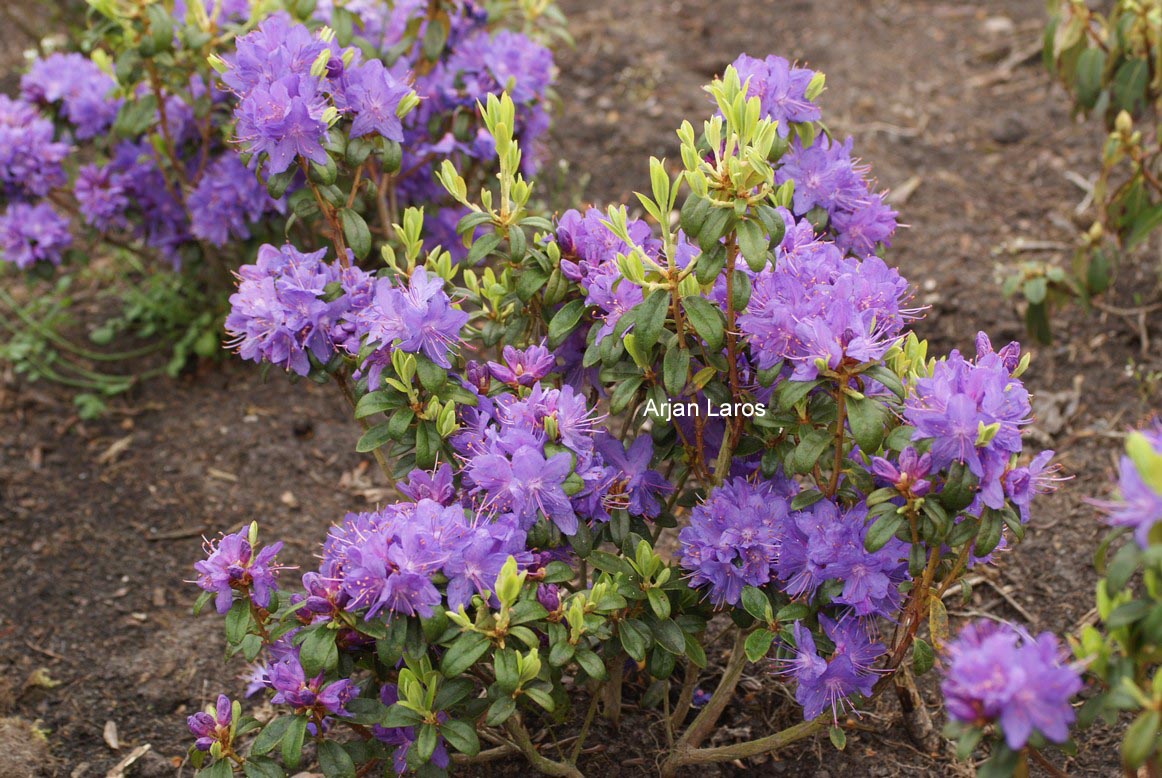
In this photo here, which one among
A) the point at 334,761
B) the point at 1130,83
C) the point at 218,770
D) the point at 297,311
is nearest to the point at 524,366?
the point at 297,311

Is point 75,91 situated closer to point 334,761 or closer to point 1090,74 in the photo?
point 334,761

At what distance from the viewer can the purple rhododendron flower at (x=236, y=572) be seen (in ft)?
6.02

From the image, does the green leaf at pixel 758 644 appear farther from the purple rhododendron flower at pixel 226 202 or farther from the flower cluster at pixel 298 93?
the purple rhododendron flower at pixel 226 202

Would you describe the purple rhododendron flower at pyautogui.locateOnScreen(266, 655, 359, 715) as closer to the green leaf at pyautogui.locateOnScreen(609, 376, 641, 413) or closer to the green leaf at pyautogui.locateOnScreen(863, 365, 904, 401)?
the green leaf at pyautogui.locateOnScreen(609, 376, 641, 413)

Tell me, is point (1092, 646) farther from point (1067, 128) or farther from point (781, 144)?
point (1067, 128)

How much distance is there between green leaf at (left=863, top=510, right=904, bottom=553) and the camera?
1.67m

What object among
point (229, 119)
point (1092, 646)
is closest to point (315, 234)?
point (229, 119)

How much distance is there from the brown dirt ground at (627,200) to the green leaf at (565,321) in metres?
0.90

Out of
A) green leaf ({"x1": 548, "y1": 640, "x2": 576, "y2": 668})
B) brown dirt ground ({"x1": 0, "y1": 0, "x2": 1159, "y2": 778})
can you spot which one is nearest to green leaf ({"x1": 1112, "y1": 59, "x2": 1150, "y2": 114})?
brown dirt ground ({"x1": 0, "y1": 0, "x2": 1159, "y2": 778})

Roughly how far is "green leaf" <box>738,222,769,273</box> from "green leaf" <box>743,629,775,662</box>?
63cm

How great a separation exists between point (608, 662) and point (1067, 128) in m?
3.16

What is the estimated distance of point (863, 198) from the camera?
215 cm

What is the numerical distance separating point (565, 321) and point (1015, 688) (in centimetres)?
94

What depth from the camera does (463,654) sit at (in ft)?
5.56
